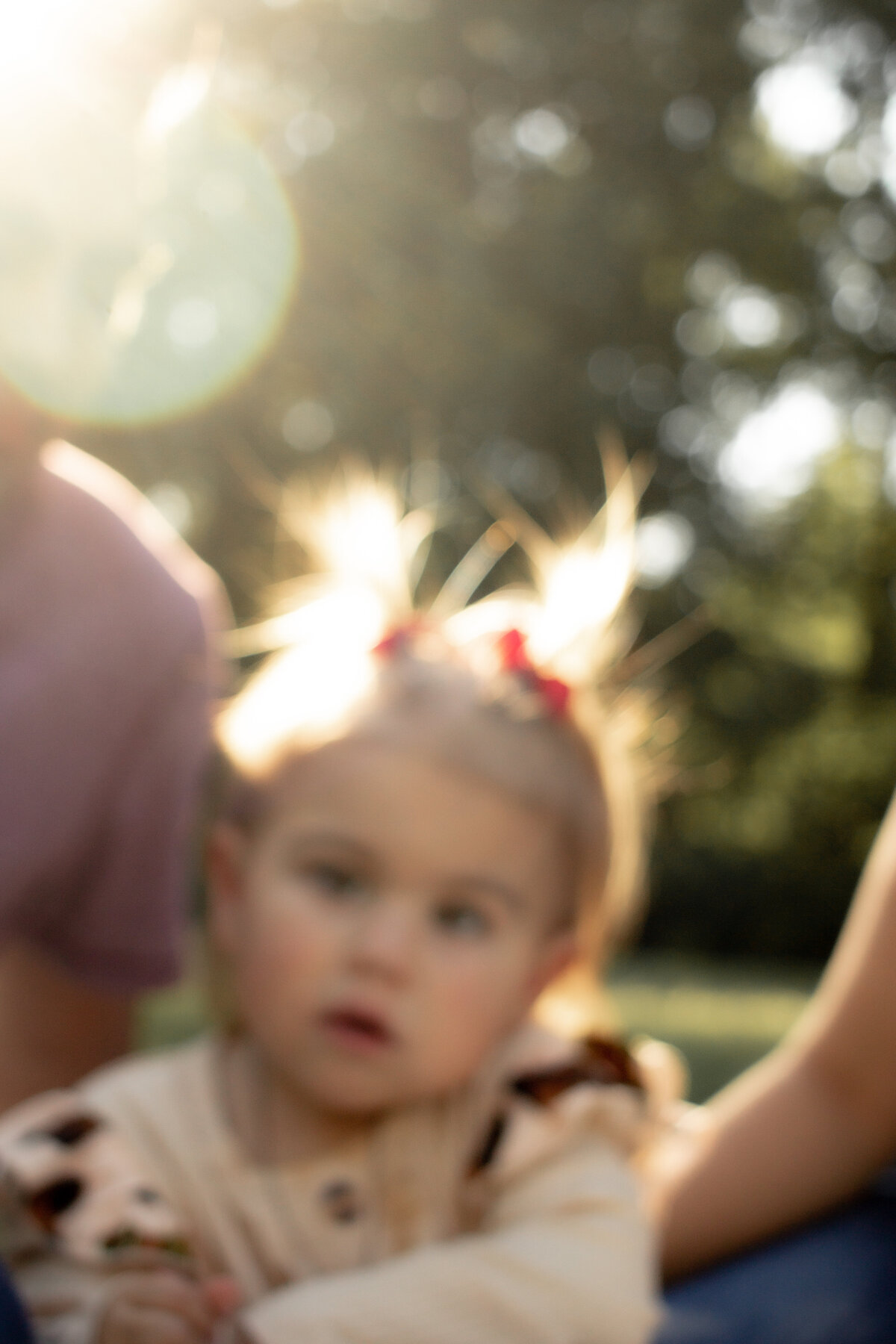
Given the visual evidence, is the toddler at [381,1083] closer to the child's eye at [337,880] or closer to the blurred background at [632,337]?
the child's eye at [337,880]

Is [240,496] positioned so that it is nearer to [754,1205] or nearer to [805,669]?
[805,669]

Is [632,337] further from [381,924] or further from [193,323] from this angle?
[381,924]

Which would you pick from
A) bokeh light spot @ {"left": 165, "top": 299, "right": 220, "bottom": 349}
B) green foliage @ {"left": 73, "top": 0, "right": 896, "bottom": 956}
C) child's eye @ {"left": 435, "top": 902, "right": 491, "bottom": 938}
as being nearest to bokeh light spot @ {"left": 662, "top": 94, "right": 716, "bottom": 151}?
green foliage @ {"left": 73, "top": 0, "right": 896, "bottom": 956}

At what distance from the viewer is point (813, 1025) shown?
1827mm

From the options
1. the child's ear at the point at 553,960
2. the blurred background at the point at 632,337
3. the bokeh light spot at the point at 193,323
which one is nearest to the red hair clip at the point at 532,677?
the child's ear at the point at 553,960

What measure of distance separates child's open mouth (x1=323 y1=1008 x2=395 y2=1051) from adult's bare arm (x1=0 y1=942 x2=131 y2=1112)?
647 millimetres

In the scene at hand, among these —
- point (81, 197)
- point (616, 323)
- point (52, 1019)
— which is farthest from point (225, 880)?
point (616, 323)

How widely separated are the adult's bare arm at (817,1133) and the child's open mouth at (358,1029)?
0.56m

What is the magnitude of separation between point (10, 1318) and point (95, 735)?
0.94m

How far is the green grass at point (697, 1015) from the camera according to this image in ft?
14.5

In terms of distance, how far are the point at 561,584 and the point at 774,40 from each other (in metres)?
13.6

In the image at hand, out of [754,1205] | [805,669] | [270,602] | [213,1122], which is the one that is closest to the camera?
[213,1122]

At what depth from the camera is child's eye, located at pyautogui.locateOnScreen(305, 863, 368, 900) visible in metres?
1.52

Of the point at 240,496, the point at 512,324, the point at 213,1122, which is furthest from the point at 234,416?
the point at 213,1122
